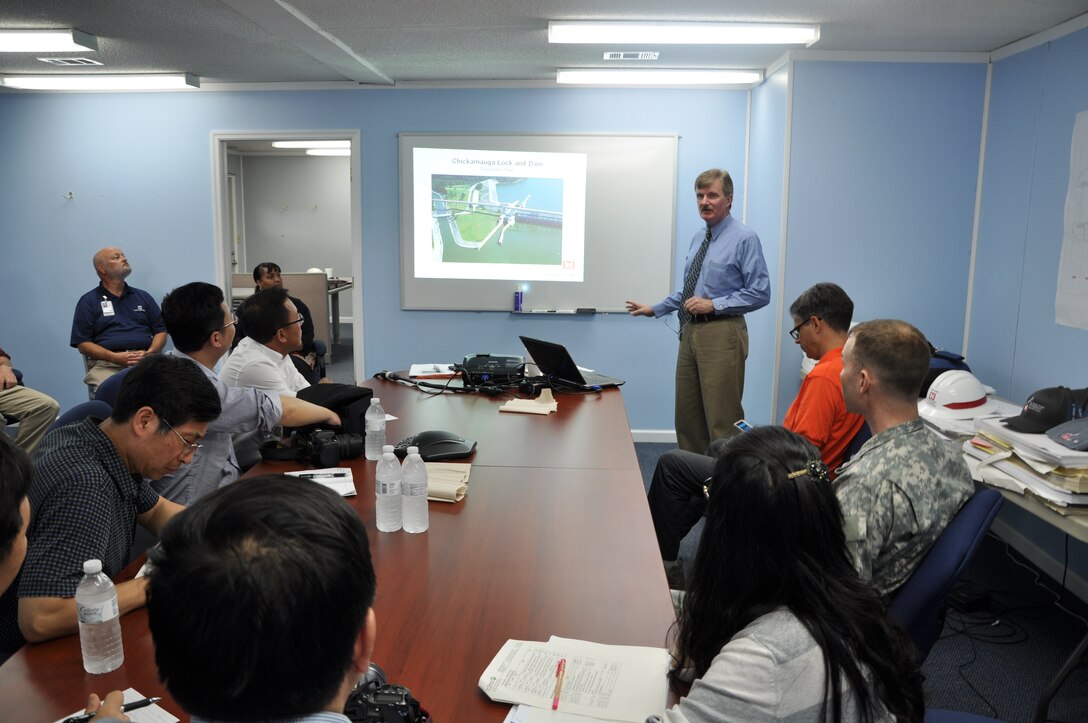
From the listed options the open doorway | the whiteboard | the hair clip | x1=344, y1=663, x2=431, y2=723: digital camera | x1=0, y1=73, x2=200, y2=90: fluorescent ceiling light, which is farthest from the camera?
the open doorway

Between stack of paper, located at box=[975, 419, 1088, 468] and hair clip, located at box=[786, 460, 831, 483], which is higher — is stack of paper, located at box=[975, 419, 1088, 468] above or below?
below

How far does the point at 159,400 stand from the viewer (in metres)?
1.80

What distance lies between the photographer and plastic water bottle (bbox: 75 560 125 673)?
51.7 inches

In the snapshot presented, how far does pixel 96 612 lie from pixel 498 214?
4538mm

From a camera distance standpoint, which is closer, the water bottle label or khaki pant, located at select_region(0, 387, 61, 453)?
the water bottle label

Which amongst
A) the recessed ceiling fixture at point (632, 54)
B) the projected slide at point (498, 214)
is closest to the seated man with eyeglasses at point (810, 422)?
the recessed ceiling fixture at point (632, 54)

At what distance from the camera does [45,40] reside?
14.0 feet

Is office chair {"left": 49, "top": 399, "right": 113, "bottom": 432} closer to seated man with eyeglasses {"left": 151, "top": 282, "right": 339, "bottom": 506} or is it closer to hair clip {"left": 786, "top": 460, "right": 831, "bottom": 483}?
seated man with eyeglasses {"left": 151, "top": 282, "right": 339, "bottom": 506}

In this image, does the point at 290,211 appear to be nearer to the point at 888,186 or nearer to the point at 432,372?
the point at 432,372

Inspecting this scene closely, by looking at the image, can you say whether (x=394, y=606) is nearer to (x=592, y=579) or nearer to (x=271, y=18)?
(x=592, y=579)

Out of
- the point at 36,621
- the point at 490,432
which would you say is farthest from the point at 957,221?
the point at 36,621

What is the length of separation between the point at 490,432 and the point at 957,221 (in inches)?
123

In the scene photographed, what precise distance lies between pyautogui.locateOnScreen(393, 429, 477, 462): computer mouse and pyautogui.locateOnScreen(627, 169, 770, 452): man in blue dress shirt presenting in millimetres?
1938

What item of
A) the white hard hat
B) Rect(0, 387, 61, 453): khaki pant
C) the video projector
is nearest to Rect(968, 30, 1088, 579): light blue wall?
the white hard hat
